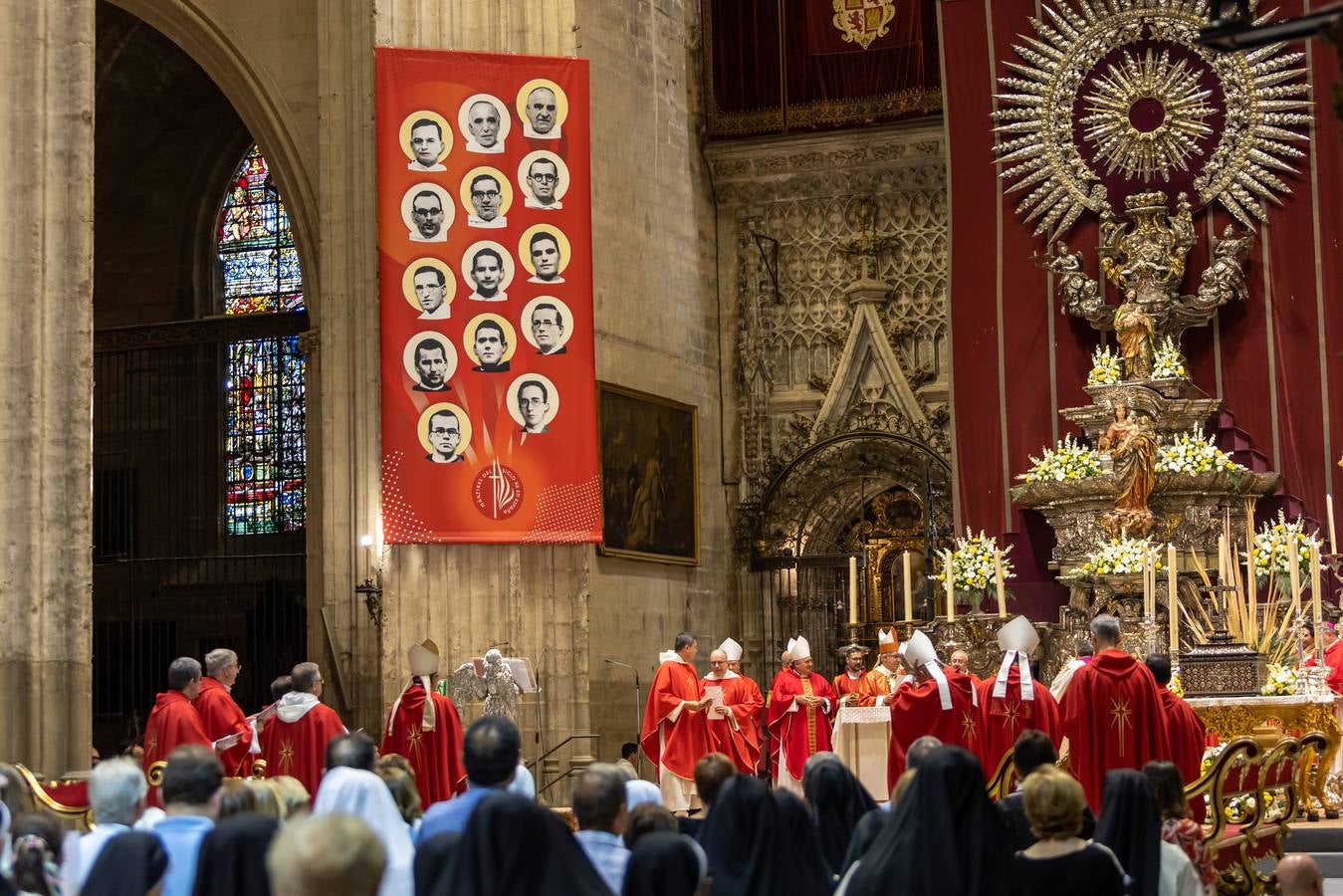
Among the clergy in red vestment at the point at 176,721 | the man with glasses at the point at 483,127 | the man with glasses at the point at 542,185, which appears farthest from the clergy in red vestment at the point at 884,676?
the clergy in red vestment at the point at 176,721

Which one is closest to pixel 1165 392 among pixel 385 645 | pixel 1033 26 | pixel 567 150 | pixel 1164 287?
pixel 1164 287

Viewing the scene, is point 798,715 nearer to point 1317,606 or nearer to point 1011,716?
point 1011,716

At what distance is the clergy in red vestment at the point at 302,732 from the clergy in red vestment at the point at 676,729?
4373mm

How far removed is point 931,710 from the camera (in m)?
14.1

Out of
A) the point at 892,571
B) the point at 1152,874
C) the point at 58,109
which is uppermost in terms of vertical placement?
the point at 58,109

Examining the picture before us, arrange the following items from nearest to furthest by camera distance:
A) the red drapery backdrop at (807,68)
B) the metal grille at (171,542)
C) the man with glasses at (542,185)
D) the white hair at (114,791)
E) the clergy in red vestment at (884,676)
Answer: the white hair at (114,791) < the clergy in red vestment at (884,676) < the man with glasses at (542,185) < the red drapery backdrop at (807,68) < the metal grille at (171,542)

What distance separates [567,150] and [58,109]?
241 inches

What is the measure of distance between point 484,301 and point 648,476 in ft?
11.2

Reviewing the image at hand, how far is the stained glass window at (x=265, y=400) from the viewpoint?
956 inches

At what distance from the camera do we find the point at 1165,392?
58.9 ft

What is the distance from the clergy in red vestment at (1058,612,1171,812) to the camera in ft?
35.3

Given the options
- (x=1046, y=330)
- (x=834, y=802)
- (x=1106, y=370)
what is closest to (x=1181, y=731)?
(x=834, y=802)

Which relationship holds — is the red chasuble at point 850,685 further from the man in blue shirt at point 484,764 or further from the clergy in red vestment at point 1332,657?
the man in blue shirt at point 484,764

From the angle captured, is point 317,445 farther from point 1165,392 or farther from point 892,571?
point 1165,392
